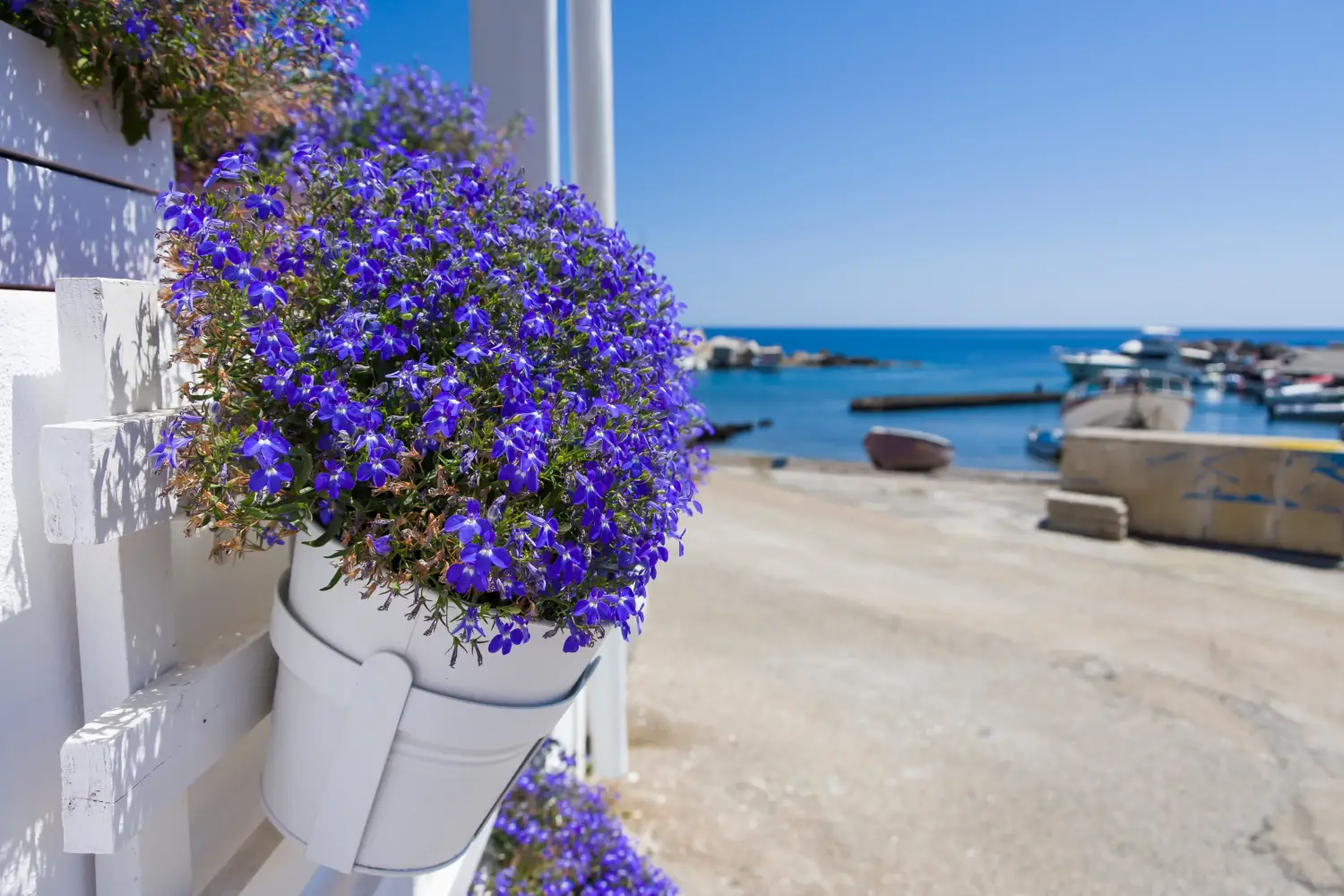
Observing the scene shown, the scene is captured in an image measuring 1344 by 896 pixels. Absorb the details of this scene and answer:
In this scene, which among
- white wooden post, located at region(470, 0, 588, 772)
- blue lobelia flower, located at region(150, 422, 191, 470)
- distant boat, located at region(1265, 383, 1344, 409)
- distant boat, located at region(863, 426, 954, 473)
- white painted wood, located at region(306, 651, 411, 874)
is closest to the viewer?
blue lobelia flower, located at region(150, 422, 191, 470)

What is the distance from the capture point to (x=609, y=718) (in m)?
3.61

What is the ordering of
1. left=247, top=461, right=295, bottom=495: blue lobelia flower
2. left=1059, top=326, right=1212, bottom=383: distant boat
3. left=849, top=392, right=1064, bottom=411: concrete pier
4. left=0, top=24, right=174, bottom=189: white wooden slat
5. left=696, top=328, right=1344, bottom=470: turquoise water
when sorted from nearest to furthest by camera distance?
left=247, top=461, right=295, bottom=495: blue lobelia flower → left=0, top=24, right=174, bottom=189: white wooden slat → left=696, top=328, right=1344, bottom=470: turquoise water → left=1059, top=326, right=1212, bottom=383: distant boat → left=849, top=392, right=1064, bottom=411: concrete pier

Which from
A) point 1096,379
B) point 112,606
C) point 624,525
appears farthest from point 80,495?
point 1096,379

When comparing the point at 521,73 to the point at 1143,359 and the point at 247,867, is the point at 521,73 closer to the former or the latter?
the point at 247,867

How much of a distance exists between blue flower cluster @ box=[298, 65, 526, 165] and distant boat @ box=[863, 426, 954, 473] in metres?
18.8

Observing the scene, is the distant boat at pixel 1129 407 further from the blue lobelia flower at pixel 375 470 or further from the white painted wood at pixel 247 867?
the blue lobelia flower at pixel 375 470

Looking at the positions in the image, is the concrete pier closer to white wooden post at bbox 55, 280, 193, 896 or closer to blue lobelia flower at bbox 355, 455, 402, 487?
white wooden post at bbox 55, 280, 193, 896

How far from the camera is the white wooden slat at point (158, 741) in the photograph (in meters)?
1.10

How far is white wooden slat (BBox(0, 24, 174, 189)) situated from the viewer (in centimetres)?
145

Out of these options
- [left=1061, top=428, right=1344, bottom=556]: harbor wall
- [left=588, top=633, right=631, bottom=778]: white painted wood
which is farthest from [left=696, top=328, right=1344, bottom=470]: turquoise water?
[left=588, top=633, right=631, bottom=778]: white painted wood

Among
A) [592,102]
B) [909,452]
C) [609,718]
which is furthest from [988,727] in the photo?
[909,452]

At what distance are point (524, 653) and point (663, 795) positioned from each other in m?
2.71

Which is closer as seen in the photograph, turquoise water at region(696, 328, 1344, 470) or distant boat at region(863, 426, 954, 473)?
distant boat at region(863, 426, 954, 473)

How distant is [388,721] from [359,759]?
90mm
